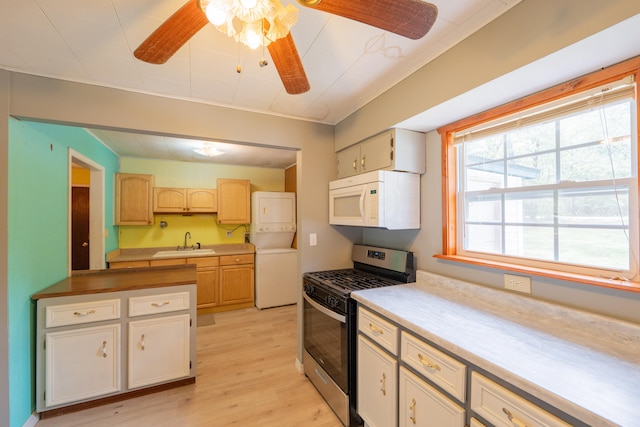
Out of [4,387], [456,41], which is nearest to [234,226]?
[4,387]

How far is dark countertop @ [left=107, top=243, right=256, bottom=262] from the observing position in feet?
11.2

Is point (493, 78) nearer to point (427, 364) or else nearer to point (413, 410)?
point (427, 364)

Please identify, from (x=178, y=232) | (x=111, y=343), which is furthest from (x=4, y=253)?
(x=178, y=232)

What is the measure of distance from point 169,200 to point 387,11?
3.96m

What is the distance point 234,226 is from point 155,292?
2.50 meters

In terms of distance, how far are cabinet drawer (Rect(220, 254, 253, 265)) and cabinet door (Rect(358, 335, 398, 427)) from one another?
2.71 m

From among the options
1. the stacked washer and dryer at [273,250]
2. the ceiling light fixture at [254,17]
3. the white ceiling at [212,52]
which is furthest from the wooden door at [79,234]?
the ceiling light fixture at [254,17]

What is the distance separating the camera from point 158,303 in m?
2.10

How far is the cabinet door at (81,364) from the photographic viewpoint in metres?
1.84

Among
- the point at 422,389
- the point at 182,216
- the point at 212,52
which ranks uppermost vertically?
the point at 212,52

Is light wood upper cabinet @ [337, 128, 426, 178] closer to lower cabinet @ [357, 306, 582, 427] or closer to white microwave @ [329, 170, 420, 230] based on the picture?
white microwave @ [329, 170, 420, 230]

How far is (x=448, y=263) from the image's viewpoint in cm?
184

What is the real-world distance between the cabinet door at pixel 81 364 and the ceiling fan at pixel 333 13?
200 centimetres

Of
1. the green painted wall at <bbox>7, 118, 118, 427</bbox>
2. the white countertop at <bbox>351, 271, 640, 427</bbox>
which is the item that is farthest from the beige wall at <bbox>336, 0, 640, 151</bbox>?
the green painted wall at <bbox>7, 118, 118, 427</bbox>
